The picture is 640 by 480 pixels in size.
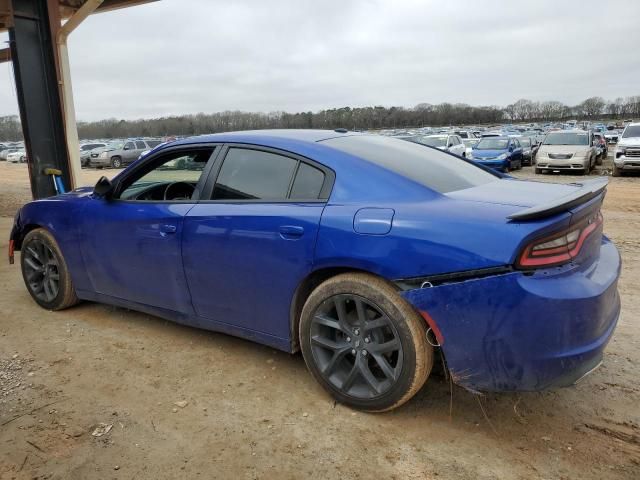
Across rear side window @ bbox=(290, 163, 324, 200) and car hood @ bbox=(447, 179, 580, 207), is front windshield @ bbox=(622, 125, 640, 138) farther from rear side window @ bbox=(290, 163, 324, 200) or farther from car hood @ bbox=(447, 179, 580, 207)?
rear side window @ bbox=(290, 163, 324, 200)

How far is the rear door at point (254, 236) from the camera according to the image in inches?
113

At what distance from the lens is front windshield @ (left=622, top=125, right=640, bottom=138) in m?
17.7

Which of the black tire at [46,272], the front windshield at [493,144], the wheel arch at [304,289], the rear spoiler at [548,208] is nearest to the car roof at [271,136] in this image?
the wheel arch at [304,289]

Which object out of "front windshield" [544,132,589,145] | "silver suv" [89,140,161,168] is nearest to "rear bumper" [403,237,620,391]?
"front windshield" [544,132,589,145]

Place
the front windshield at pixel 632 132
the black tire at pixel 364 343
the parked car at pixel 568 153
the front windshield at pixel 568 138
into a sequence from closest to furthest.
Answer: the black tire at pixel 364 343, the front windshield at pixel 632 132, the parked car at pixel 568 153, the front windshield at pixel 568 138

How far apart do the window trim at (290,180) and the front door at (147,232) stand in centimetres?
12

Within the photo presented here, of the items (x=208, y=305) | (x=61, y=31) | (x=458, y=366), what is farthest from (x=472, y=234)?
(x=61, y=31)

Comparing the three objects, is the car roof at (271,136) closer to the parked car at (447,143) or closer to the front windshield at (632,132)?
the front windshield at (632,132)

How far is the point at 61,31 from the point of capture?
812cm

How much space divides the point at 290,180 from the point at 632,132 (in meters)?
19.0

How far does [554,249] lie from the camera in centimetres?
229

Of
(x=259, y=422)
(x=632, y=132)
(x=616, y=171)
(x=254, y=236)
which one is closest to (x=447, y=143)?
(x=616, y=171)

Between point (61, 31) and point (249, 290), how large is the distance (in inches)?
286

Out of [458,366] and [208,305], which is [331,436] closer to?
[458,366]
